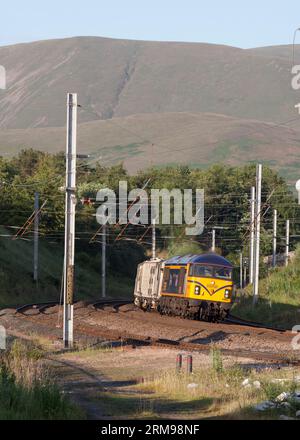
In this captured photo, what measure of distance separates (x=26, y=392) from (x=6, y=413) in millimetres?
1314

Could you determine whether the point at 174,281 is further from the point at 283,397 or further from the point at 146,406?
the point at 283,397

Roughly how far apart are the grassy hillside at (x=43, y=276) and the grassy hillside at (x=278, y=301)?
17.4 meters

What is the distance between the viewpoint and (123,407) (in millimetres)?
A: 16875

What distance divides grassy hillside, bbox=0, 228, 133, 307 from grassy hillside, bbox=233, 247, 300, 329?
1739 centimetres

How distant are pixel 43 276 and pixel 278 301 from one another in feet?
97.4

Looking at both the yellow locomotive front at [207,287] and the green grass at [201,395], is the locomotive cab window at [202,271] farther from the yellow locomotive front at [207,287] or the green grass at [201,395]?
the green grass at [201,395]

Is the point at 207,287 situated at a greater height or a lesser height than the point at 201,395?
lesser

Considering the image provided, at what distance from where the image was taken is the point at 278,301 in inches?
1902

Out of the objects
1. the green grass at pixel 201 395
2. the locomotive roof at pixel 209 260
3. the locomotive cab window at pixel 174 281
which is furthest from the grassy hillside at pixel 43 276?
the green grass at pixel 201 395

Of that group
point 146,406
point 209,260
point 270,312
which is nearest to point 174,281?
point 209,260

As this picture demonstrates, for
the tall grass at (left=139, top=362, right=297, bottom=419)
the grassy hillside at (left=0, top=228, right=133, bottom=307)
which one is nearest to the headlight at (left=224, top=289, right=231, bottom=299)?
the tall grass at (left=139, top=362, right=297, bottom=419)

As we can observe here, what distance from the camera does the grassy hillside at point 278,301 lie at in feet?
142
